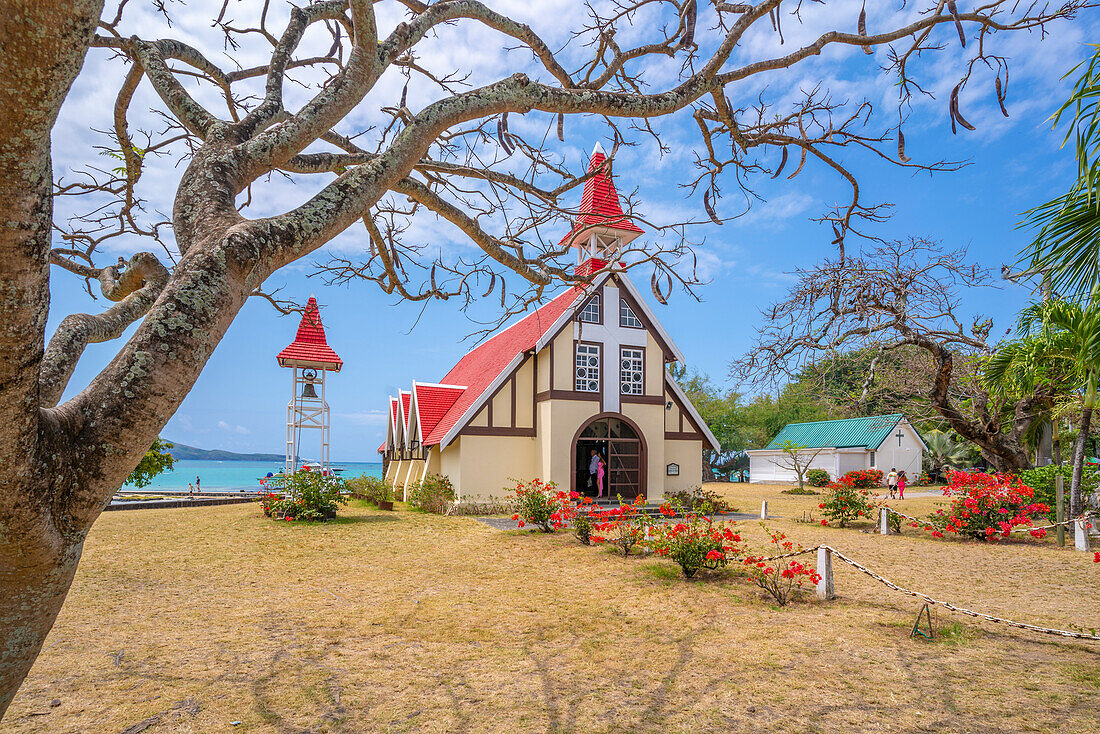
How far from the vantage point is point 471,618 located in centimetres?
734

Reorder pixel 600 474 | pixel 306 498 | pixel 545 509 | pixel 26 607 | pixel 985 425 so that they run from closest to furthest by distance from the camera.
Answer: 1. pixel 26 607
2. pixel 985 425
3. pixel 545 509
4. pixel 306 498
5. pixel 600 474

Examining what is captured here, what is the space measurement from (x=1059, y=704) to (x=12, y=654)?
21.6ft

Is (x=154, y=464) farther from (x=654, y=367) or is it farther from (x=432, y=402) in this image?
(x=654, y=367)

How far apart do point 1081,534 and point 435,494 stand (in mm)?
16129

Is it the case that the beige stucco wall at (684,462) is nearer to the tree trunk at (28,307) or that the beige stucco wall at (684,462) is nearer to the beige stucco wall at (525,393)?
the beige stucco wall at (525,393)

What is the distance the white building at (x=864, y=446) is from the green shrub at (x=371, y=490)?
29.5 metres

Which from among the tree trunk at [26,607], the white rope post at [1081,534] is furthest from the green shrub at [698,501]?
the tree trunk at [26,607]

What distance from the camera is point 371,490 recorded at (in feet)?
79.0

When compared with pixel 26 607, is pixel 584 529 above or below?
below

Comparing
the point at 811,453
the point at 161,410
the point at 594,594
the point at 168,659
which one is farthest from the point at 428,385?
the point at 811,453

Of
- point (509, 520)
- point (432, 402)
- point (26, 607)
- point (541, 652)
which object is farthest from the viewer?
point (432, 402)

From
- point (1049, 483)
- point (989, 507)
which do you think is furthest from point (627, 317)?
point (1049, 483)

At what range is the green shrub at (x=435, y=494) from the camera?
1958cm

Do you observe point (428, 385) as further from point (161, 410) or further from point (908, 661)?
point (161, 410)
